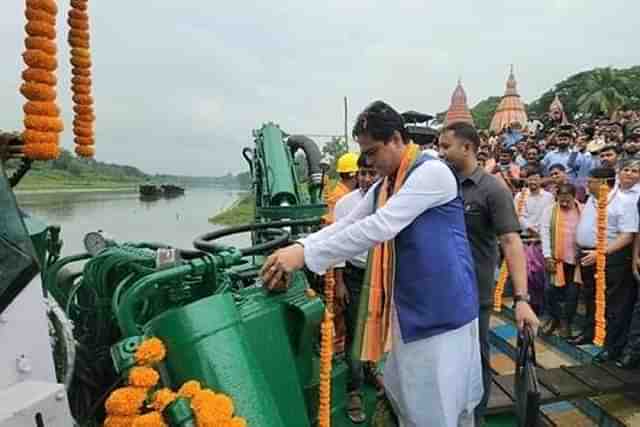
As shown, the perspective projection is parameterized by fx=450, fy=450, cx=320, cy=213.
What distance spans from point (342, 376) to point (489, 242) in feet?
3.74

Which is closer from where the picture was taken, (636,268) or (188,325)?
(188,325)

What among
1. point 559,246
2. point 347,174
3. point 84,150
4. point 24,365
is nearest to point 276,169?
point 347,174

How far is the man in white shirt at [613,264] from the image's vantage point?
3459 millimetres

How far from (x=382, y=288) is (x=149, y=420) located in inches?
42.5

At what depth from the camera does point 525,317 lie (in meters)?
2.00

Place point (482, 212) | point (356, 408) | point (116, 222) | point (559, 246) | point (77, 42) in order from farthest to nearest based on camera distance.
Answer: point (116, 222), point (559, 246), point (356, 408), point (482, 212), point (77, 42)

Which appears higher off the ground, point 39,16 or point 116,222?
point 39,16

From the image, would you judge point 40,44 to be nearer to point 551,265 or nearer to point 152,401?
point 152,401

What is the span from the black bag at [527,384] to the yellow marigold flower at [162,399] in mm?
1332

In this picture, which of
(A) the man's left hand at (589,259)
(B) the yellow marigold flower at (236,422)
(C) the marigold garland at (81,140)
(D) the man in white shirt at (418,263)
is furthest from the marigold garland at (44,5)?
(A) the man's left hand at (589,259)

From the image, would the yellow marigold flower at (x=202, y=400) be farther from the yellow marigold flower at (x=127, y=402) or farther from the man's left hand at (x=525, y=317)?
the man's left hand at (x=525, y=317)

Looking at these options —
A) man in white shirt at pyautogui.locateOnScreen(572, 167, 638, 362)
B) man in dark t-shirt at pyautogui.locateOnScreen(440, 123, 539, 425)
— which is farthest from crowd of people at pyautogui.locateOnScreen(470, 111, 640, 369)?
man in dark t-shirt at pyautogui.locateOnScreen(440, 123, 539, 425)

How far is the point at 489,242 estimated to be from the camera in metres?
2.48

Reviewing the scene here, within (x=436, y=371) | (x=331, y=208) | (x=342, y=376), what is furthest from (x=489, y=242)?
(x=331, y=208)
